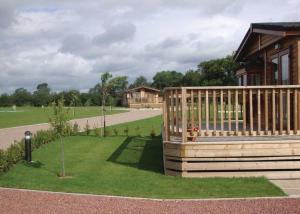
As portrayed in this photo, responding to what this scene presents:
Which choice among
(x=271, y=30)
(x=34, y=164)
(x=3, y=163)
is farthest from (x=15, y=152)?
(x=271, y=30)

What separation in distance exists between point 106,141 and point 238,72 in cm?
566

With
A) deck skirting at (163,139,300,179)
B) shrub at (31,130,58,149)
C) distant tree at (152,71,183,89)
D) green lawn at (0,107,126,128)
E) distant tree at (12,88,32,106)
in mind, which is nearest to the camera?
deck skirting at (163,139,300,179)

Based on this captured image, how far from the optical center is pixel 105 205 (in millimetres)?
8031

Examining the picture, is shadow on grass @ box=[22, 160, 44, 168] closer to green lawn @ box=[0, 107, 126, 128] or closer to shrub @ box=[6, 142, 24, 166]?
shrub @ box=[6, 142, 24, 166]

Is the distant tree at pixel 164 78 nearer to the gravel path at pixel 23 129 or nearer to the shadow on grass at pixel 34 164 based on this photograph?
the gravel path at pixel 23 129

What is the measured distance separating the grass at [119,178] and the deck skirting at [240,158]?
0.89 ft

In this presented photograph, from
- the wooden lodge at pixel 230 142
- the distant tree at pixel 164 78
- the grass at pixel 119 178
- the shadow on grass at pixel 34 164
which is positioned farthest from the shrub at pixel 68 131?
the distant tree at pixel 164 78

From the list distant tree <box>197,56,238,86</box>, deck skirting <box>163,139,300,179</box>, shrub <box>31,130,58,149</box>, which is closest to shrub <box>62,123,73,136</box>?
shrub <box>31,130,58,149</box>

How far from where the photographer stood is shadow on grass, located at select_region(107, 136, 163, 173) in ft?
41.0

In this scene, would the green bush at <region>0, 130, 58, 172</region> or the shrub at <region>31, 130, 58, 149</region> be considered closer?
the green bush at <region>0, 130, 58, 172</region>

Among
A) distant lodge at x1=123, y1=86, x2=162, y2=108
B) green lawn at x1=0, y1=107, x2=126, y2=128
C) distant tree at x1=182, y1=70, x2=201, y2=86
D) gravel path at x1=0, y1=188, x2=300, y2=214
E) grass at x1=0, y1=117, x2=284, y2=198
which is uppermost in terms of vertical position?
distant tree at x1=182, y1=70, x2=201, y2=86

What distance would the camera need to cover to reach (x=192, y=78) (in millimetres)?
98625

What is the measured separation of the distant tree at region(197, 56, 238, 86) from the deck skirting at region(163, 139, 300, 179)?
7971cm

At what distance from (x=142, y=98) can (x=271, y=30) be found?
70126 mm
